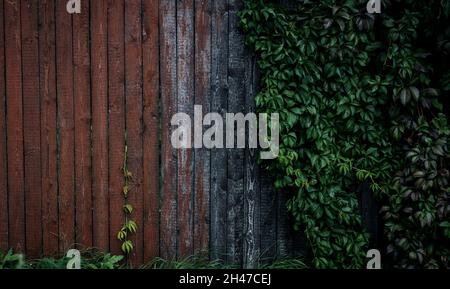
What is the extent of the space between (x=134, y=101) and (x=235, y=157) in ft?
3.01

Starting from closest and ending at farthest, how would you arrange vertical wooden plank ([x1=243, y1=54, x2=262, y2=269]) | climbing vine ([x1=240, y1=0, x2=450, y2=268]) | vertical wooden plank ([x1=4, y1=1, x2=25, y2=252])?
climbing vine ([x1=240, y1=0, x2=450, y2=268])
vertical wooden plank ([x1=4, y1=1, x2=25, y2=252])
vertical wooden plank ([x1=243, y1=54, x2=262, y2=269])

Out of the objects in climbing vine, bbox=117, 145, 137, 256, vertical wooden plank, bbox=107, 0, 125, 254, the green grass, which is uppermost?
vertical wooden plank, bbox=107, 0, 125, 254

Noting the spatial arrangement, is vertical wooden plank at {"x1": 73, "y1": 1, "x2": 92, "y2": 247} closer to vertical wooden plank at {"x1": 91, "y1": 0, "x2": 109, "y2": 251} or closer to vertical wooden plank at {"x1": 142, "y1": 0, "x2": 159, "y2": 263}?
vertical wooden plank at {"x1": 91, "y1": 0, "x2": 109, "y2": 251}

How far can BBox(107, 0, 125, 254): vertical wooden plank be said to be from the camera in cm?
406

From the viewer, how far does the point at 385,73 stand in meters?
4.03

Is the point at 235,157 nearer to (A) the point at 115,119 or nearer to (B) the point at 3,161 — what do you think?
(A) the point at 115,119

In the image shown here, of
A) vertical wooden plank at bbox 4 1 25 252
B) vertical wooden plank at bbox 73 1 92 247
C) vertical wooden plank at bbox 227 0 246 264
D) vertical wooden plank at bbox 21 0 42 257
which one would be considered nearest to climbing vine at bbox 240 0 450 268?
vertical wooden plank at bbox 227 0 246 264

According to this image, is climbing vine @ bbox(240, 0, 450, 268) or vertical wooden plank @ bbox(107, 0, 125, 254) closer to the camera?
climbing vine @ bbox(240, 0, 450, 268)

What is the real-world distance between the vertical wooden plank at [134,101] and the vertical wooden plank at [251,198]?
0.84m

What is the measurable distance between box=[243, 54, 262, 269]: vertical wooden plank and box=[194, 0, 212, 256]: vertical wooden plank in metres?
0.31

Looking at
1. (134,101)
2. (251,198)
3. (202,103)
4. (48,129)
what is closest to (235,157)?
Result: (251,198)
